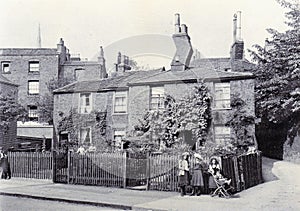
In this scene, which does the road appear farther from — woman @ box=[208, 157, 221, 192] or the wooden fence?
the wooden fence

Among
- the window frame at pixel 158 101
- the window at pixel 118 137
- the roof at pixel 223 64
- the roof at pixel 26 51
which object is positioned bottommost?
the window at pixel 118 137

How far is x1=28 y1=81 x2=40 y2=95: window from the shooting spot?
2853 centimetres

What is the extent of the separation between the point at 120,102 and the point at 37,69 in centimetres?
1098

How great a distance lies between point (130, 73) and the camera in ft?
79.4

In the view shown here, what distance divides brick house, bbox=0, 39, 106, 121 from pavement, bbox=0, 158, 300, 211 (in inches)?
557

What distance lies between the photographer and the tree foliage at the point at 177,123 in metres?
19.1

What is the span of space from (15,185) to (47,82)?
15.8 m

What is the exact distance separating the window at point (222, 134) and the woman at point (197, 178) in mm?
7932

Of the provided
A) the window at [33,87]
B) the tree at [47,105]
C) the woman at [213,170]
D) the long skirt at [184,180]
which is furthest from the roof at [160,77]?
the long skirt at [184,180]

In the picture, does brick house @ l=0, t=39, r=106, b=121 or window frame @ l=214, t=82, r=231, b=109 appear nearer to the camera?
window frame @ l=214, t=82, r=231, b=109

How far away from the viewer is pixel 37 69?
99.6ft

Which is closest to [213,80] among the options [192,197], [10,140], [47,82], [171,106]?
[171,106]

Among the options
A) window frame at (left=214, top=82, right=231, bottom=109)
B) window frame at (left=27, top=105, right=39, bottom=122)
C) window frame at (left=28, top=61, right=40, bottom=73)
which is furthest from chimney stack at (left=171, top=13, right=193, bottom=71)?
window frame at (left=28, top=61, right=40, bottom=73)

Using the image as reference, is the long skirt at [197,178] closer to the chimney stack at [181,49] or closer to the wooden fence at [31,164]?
the wooden fence at [31,164]
